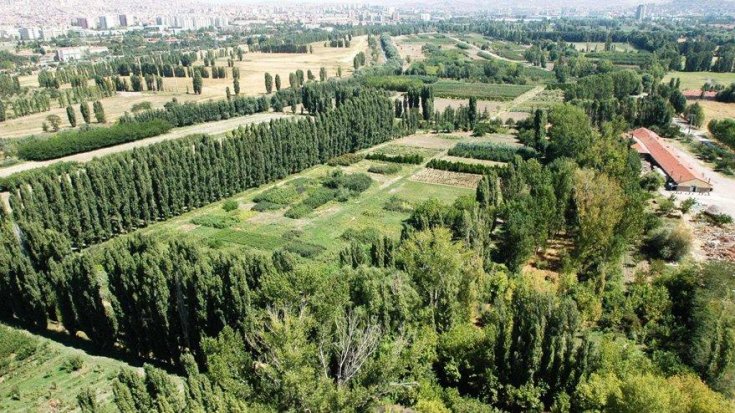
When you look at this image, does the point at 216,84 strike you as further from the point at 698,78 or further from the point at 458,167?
the point at 698,78

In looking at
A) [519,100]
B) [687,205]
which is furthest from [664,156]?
[519,100]

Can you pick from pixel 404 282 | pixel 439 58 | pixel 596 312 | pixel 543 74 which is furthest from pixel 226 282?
pixel 439 58

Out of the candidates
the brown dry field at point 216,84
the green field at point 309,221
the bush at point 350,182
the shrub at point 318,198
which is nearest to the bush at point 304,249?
the green field at point 309,221

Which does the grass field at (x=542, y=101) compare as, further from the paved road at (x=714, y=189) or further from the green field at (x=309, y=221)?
the green field at (x=309, y=221)

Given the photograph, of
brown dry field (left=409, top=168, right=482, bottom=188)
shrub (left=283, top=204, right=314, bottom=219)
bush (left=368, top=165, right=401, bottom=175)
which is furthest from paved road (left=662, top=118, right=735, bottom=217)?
shrub (left=283, top=204, right=314, bottom=219)

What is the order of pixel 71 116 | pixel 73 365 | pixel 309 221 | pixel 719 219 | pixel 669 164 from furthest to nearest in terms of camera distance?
pixel 71 116 < pixel 669 164 < pixel 309 221 < pixel 719 219 < pixel 73 365

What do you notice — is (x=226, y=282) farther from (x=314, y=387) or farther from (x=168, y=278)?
(x=314, y=387)

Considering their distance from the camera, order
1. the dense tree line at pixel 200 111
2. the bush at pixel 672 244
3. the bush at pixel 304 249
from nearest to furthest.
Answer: the bush at pixel 672 244 < the bush at pixel 304 249 < the dense tree line at pixel 200 111
